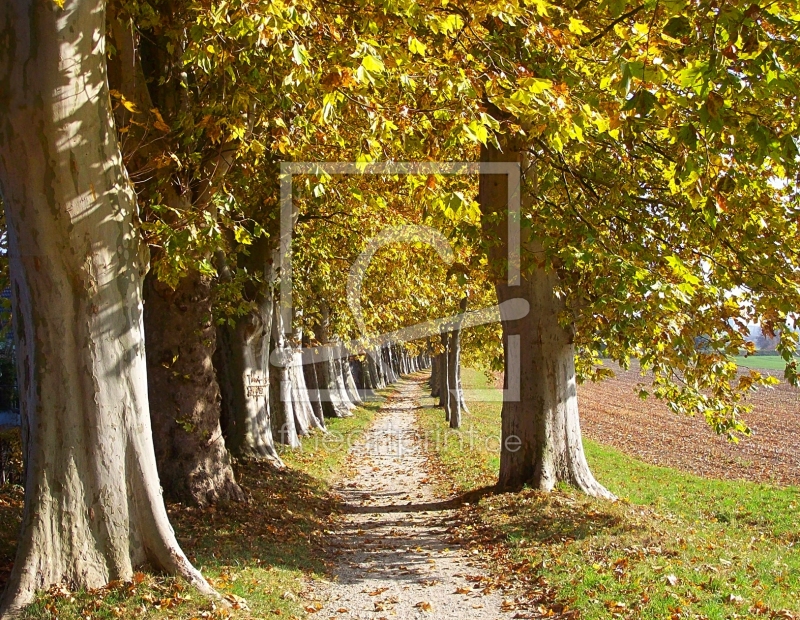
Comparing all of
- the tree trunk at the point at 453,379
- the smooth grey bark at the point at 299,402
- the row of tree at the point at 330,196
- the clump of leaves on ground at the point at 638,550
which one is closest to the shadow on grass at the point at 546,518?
the clump of leaves on ground at the point at 638,550

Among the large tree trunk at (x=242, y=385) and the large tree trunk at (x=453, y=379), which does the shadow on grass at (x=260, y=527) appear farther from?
the large tree trunk at (x=453, y=379)

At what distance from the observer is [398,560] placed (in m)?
9.26

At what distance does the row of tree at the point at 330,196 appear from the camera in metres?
5.32

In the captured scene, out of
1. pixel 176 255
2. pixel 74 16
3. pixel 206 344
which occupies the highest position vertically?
pixel 74 16

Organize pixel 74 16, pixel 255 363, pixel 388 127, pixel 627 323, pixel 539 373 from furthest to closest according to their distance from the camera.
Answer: pixel 255 363, pixel 539 373, pixel 627 323, pixel 388 127, pixel 74 16

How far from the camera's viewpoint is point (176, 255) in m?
6.69

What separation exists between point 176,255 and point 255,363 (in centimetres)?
817

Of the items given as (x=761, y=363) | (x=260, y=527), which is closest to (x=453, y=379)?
(x=260, y=527)

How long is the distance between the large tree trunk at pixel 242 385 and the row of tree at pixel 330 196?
0.06 meters

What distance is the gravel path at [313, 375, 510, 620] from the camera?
730 centimetres

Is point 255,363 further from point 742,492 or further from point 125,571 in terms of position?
point 742,492

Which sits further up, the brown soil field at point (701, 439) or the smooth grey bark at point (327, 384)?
the smooth grey bark at point (327, 384)

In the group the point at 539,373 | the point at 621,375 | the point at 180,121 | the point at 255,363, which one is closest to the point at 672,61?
the point at 180,121

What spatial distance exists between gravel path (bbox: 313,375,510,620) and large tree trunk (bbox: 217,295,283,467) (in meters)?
2.15
